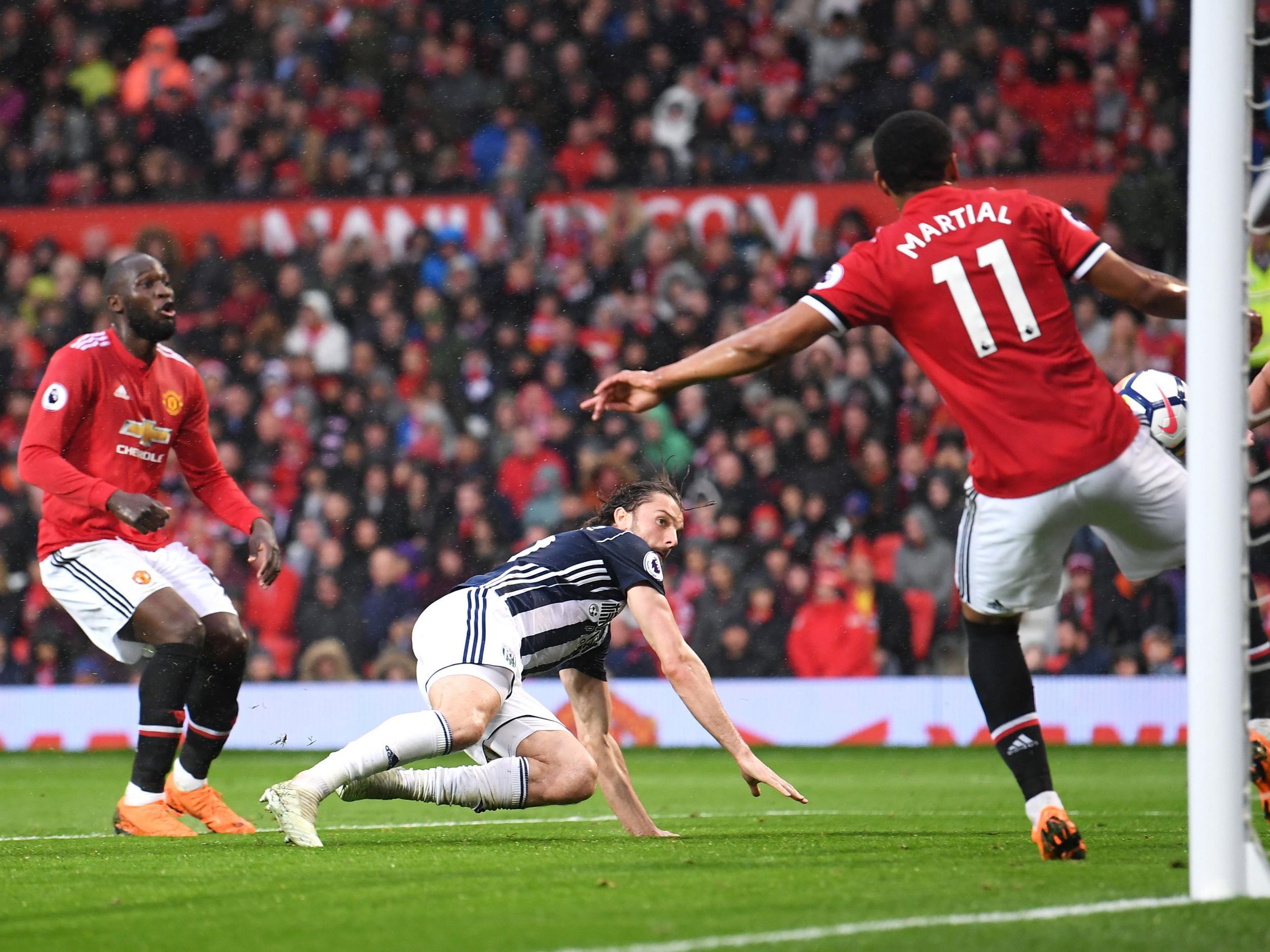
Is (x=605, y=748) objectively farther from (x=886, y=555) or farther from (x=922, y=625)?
(x=886, y=555)

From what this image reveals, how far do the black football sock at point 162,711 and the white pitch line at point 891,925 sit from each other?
372 cm

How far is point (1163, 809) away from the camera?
23.9 feet

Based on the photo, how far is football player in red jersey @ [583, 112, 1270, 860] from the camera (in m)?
4.78

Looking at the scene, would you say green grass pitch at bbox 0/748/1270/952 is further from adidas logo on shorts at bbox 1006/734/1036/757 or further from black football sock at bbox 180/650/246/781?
black football sock at bbox 180/650/246/781

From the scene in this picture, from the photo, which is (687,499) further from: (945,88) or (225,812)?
(225,812)

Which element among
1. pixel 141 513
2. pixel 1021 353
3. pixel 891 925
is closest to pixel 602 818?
pixel 141 513

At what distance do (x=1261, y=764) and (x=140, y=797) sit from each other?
422 centimetres

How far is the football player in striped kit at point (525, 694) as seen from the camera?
5.41 m

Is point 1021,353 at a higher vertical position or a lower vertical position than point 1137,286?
lower

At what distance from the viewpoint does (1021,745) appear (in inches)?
200

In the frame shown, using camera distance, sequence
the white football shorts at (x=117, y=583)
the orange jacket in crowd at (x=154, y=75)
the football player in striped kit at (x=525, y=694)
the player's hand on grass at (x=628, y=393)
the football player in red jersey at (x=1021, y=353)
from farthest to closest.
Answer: the orange jacket in crowd at (x=154, y=75)
the white football shorts at (x=117, y=583)
the football player in striped kit at (x=525, y=694)
the football player in red jersey at (x=1021, y=353)
the player's hand on grass at (x=628, y=393)

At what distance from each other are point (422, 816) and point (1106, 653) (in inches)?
247

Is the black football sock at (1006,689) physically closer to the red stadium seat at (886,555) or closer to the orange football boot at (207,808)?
the orange football boot at (207,808)

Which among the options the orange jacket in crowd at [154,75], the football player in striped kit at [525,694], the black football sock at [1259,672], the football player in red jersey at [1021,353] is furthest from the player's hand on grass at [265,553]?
the orange jacket in crowd at [154,75]
